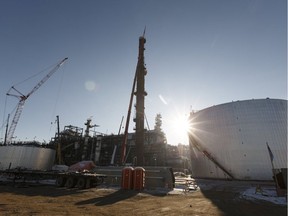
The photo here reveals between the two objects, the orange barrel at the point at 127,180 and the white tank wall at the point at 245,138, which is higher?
the white tank wall at the point at 245,138

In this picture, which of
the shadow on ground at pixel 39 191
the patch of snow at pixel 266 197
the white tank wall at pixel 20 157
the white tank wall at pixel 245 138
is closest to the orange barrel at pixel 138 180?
the shadow on ground at pixel 39 191

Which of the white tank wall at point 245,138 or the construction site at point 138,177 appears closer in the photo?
the construction site at point 138,177

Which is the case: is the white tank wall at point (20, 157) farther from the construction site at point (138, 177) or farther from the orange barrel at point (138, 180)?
the orange barrel at point (138, 180)

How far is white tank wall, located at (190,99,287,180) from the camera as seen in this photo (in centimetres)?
4203

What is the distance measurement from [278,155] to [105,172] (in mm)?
34496

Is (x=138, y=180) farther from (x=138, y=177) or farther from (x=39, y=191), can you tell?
(x=39, y=191)

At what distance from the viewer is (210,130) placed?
50688 millimetres

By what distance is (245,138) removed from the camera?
145 feet

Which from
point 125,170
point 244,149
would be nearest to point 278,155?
A: point 244,149

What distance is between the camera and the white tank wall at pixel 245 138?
138ft

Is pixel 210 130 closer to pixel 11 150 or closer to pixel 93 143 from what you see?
pixel 93 143

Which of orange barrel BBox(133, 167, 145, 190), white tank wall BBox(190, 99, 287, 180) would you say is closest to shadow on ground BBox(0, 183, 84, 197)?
orange barrel BBox(133, 167, 145, 190)

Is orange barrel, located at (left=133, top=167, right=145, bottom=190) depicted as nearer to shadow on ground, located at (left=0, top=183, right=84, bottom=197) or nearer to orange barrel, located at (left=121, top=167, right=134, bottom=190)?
orange barrel, located at (left=121, top=167, right=134, bottom=190)

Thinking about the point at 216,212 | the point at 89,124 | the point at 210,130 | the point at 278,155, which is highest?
the point at 89,124
